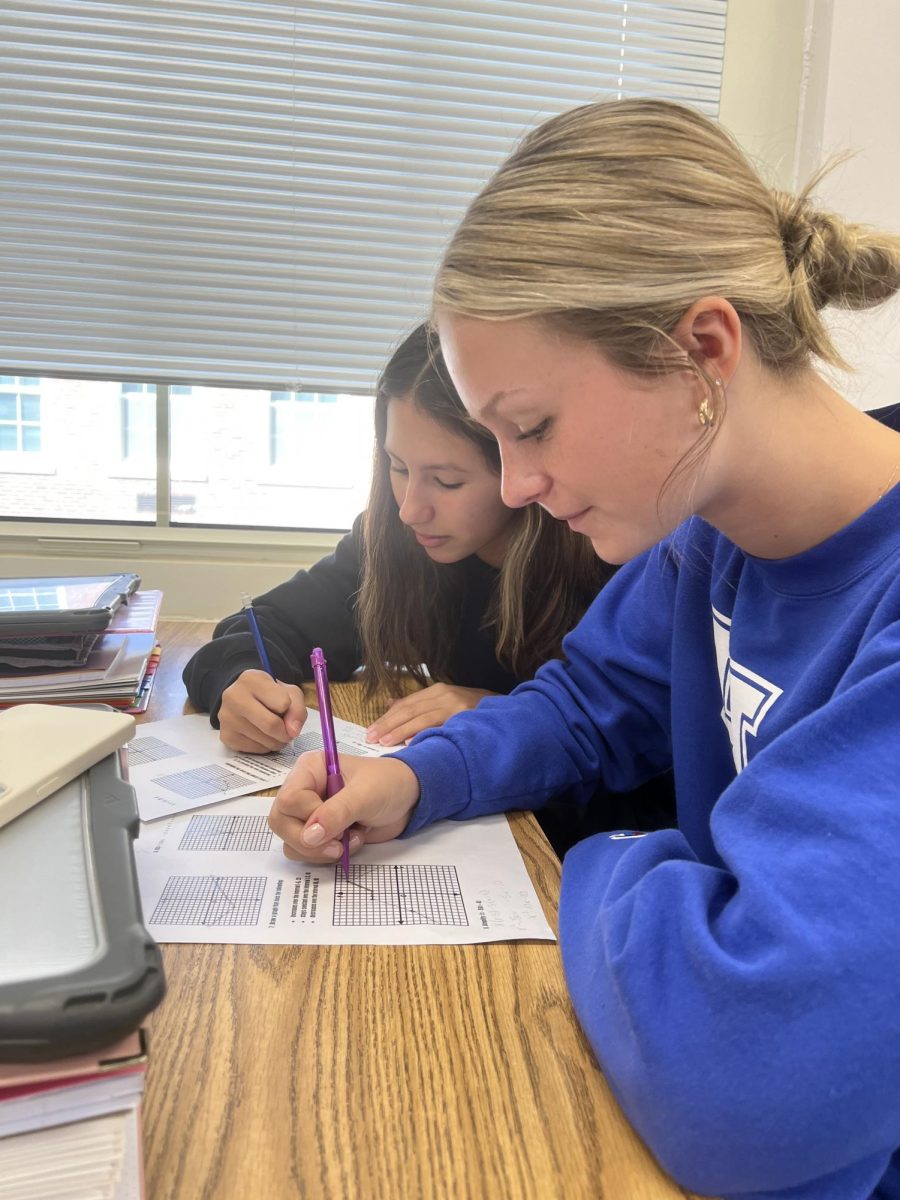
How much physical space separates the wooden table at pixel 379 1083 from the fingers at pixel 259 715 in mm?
410

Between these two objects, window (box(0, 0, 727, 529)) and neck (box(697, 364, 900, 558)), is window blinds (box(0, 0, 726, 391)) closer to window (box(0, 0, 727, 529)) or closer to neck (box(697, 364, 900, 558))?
window (box(0, 0, 727, 529))

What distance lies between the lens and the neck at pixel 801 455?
0.74m

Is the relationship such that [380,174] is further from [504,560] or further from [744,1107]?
[744,1107]

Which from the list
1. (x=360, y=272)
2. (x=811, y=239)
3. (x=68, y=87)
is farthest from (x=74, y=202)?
(x=811, y=239)

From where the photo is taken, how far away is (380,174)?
2146 millimetres

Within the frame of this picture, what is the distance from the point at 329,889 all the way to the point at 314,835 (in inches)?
1.7

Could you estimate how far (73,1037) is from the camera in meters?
0.37

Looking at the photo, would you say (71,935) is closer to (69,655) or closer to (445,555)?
(69,655)

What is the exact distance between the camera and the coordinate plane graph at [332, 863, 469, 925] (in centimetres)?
69

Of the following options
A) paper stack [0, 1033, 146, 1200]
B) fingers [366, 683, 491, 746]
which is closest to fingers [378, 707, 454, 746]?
fingers [366, 683, 491, 746]

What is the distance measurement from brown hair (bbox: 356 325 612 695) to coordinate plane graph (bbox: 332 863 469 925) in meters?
0.57

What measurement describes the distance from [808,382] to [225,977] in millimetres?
619

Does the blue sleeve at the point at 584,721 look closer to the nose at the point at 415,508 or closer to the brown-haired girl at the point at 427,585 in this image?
the brown-haired girl at the point at 427,585

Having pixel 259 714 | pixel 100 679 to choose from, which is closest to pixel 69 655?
pixel 100 679
